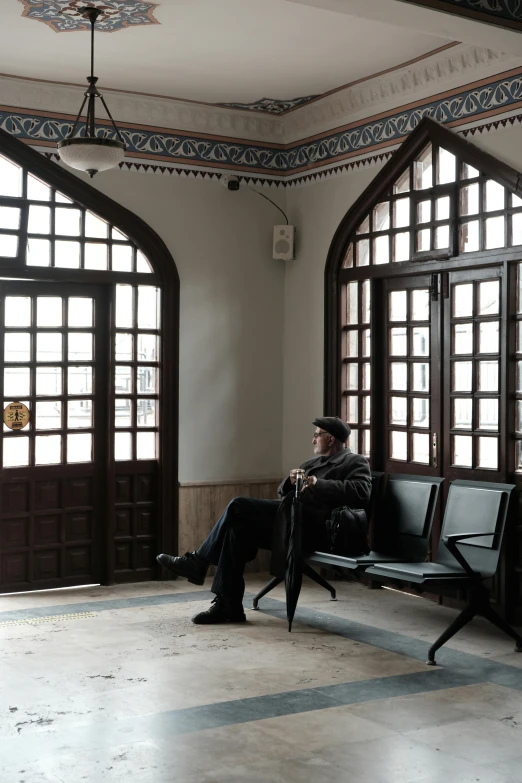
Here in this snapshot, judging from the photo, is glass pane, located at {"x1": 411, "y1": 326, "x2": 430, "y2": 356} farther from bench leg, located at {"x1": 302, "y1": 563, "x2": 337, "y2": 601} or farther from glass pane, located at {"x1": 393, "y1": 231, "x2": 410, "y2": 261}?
bench leg, located at {"x1": 302, "y1": 563, "x2": 337, "y2": 601}

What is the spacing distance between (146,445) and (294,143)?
8.61 ft

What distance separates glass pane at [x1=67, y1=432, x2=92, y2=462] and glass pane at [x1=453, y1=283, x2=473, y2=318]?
9.05 feet

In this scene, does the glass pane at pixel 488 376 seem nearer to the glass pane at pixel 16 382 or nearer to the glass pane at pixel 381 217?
the glass pane at pixel 381 217

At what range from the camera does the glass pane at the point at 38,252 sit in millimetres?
6969

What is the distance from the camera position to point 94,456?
7.24 metres

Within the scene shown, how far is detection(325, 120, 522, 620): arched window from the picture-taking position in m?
6.07

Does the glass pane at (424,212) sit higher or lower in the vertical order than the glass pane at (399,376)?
higher

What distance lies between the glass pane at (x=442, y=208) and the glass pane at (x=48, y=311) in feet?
8.84

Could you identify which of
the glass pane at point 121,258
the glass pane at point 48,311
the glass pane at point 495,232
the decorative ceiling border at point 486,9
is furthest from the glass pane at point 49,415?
the decorative ceiling border at point 486,9

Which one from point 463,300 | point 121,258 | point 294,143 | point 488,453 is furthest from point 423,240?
point 121,258

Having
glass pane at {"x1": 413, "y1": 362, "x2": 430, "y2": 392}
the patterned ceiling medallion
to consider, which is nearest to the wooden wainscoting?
glass pane at {"x1": 413, "y1": 362, "x2": 430, "y2": 392}

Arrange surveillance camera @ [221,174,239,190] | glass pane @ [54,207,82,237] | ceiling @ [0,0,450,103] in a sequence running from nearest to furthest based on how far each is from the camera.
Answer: ceiling @ [0,0,450,103], glass pane @ [54,207,82,237], surveillance camera @ [221,174,239,190]

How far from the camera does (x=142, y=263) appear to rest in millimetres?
7402

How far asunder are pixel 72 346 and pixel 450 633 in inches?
134
